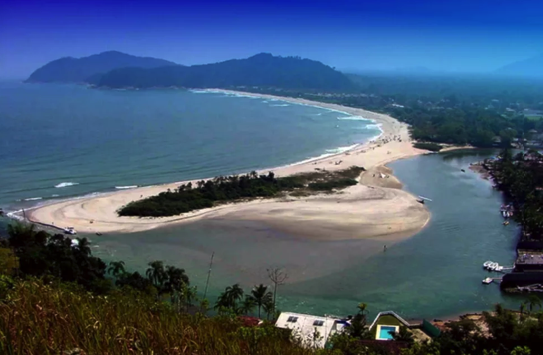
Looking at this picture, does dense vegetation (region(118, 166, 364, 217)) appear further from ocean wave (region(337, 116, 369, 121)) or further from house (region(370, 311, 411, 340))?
ocean wave (region(337, 116, 369, 121))

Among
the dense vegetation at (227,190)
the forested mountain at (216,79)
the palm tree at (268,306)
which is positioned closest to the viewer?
the palm tree at (268,306)

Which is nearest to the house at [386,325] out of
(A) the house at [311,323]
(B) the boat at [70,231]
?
(A) the house at [311,323]

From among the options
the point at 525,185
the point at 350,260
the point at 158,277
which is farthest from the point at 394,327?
the point at 525,185

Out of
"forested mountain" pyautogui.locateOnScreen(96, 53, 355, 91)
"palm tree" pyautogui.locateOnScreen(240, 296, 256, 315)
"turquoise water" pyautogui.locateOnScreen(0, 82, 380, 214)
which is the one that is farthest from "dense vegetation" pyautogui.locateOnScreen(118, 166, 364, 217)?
"forested mountain" pyautogui.locateOnScreen(96, 53, 355, 91)

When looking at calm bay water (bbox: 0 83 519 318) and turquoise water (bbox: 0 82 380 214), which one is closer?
calm bay water (bbox: 0 83 519 318)

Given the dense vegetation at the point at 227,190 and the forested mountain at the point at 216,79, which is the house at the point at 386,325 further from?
the forested mountain at the point at 216,79

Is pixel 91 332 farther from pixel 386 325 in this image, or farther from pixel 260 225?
pixel 260 225
